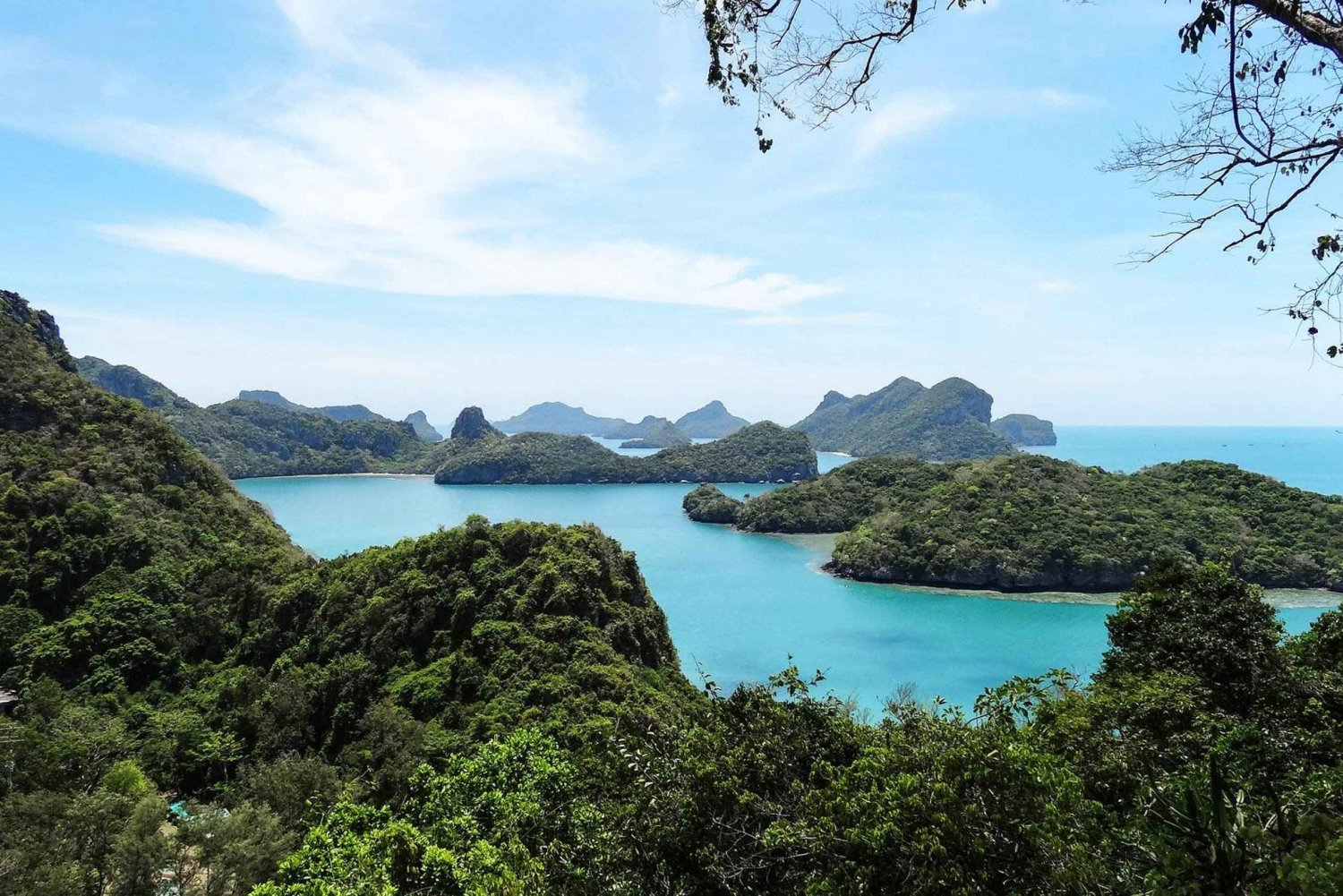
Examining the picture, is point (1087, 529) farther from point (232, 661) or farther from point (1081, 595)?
point (232, 661)

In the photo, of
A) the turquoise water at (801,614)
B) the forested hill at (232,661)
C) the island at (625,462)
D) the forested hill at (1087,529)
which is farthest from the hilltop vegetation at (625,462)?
the forested hill at (232,661)

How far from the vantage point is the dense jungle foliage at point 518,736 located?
4.30 metres

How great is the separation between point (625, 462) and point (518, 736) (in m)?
101

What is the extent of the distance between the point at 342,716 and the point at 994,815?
54.4 ft

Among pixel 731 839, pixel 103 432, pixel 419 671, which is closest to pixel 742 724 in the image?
Answer: pixel 731 839

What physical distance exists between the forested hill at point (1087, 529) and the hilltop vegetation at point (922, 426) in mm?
71230

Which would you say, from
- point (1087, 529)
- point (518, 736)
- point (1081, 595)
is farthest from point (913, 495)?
point (518, 736)

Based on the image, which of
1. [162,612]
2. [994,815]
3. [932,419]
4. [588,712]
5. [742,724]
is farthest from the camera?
[932,419]

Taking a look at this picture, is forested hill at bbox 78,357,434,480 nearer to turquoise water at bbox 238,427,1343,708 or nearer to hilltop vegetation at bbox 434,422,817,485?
hilltop vegetation at bbox 434,422,817,485

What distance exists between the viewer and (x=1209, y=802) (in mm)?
3068

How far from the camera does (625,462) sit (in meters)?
112

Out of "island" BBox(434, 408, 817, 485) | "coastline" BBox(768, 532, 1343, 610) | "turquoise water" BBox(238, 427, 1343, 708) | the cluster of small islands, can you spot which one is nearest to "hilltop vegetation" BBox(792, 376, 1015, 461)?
"island" BBox(434, 408, 817, 485)

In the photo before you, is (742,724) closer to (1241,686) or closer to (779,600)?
(1241,686)

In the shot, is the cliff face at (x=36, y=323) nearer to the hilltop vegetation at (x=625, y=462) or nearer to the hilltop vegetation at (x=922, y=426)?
the hilltop vegetation at (x=625, y=462)
